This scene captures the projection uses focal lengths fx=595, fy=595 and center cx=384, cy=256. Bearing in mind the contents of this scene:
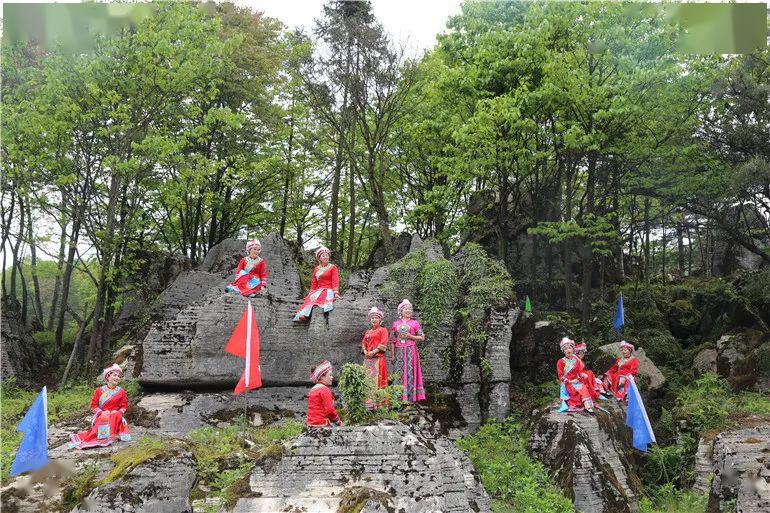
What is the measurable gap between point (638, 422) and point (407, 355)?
463 centimetres

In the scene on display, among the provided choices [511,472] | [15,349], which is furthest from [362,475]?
[15,349]

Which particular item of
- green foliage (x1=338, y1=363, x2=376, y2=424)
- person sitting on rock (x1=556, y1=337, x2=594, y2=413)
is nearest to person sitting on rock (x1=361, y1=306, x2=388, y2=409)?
green foliage (x1=338, y1=363, x2=376, y2=424)

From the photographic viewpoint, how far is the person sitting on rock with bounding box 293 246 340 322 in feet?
42.5

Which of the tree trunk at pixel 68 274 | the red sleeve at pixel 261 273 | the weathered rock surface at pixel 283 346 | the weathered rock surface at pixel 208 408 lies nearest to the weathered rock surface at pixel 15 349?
the tree trunk at pixel 68 274

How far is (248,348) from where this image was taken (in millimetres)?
10273

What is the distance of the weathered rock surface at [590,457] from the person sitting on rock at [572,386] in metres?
0.22

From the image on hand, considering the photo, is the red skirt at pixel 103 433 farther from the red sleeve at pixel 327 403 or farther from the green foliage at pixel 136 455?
the red sleeve at pixel 327 403

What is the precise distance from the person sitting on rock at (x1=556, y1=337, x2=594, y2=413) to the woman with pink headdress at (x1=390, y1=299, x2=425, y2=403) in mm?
2836

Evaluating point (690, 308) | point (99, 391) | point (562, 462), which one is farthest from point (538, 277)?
point (99, 391)

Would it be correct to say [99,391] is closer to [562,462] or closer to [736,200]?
[562,462]

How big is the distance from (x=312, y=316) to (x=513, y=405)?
5.21 m

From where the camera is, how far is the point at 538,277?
22844mm

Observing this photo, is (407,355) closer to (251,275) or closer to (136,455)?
(251,275)

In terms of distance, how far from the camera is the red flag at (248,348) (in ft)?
33.4
